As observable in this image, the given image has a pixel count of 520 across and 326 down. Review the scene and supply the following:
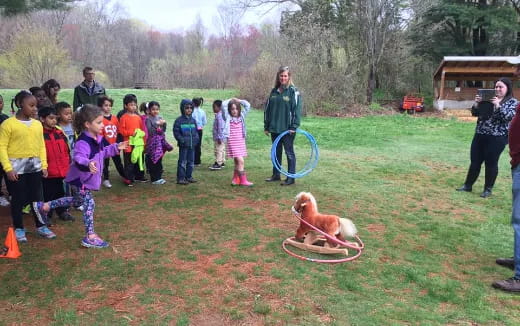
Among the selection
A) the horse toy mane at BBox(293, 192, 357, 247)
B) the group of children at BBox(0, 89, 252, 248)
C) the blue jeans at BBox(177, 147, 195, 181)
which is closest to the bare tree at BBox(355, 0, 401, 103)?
the blue jeans at BBox(177, 147, 195, 181)

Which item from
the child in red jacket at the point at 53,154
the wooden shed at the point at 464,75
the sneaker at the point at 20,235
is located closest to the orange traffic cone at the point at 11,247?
the sneaker at the point at 20,235

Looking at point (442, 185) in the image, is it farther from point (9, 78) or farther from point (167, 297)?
point (9, 78)

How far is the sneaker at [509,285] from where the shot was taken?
3.63 m

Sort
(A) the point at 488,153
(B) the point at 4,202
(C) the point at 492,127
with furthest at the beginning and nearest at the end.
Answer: (A) the point at 488,153
(C) the point at 492,127
(B) the point at 4,202

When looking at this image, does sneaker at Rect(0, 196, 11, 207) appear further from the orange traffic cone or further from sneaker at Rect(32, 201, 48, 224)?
the orange traffic cone

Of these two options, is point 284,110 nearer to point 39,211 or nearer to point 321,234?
point 321,234

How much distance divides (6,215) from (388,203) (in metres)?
5.78

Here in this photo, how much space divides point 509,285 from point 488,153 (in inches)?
141

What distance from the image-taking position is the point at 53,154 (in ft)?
16.1

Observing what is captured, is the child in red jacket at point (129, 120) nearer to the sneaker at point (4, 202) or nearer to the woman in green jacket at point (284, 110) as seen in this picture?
the sneaker at point (4, 202)

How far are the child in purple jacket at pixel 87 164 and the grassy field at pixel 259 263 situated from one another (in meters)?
0.38

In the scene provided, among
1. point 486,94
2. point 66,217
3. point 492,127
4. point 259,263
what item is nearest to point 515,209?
point 259,263

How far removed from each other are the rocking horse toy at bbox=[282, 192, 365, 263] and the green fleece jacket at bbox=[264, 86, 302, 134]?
2.73m

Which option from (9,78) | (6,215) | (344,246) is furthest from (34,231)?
(9,78)
